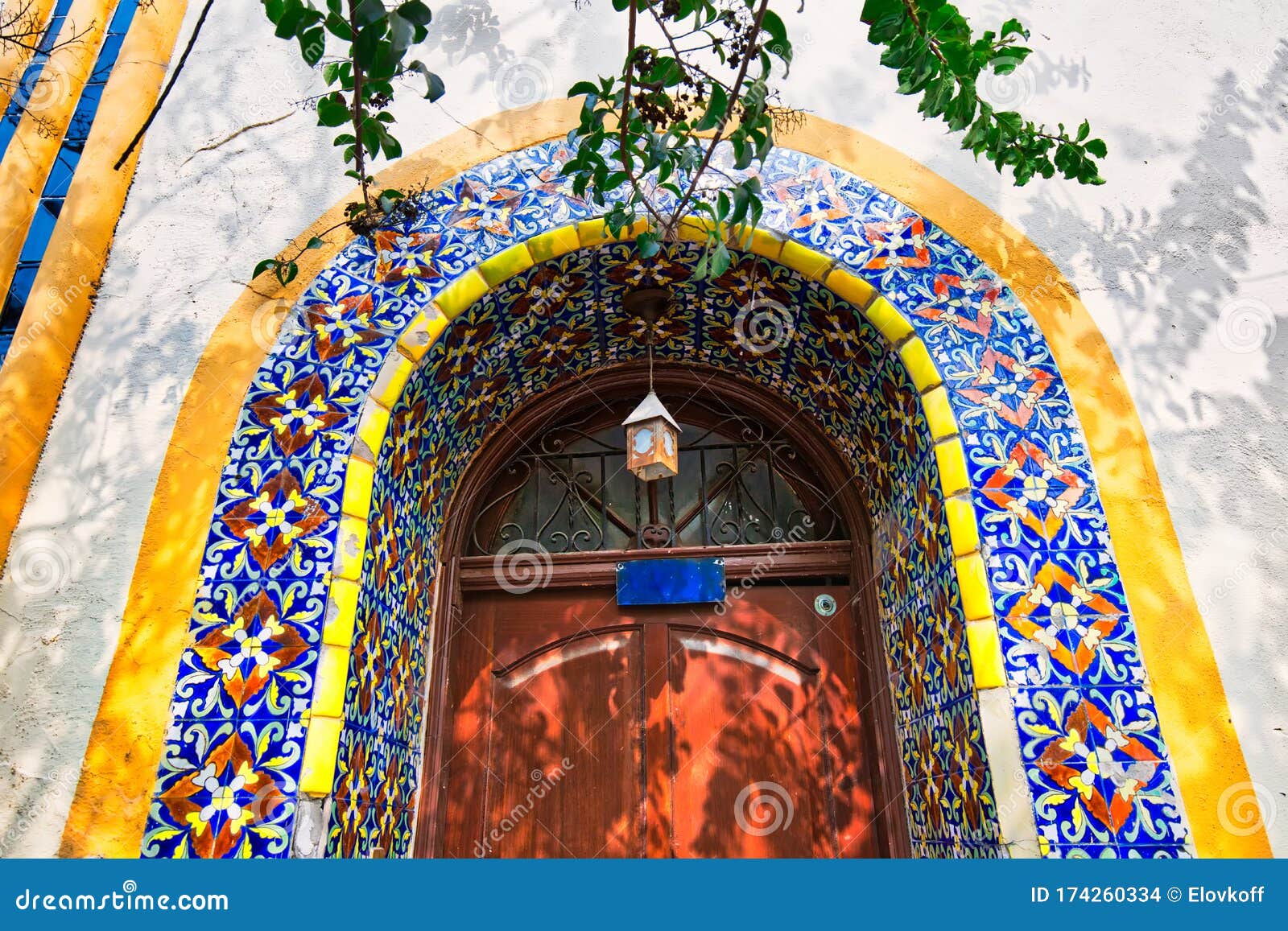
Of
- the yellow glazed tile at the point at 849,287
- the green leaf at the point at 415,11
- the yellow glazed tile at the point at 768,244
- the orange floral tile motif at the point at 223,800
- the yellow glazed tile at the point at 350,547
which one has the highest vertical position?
the yellow glazed tile at the point at 768,244

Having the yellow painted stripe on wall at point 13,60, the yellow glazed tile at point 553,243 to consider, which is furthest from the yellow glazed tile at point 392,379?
the yellow painted stripe on wall at point 13,60

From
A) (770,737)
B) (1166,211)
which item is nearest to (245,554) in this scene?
(770,737)

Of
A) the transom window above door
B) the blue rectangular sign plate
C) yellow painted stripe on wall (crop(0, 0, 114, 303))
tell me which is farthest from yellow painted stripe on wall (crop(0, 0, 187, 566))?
the blue rectangular sign plate

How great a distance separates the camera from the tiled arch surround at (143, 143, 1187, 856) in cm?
239

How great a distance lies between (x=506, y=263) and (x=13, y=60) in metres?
2.35

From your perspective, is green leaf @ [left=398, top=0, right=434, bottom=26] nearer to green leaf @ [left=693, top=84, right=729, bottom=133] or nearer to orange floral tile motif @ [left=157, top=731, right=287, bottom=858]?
green leaf @ [left=693, top=84, right=729, bottom=133]

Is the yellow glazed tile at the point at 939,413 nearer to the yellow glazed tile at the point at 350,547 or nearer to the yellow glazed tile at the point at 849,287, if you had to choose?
the yellow glazed tile at the point at 849,287

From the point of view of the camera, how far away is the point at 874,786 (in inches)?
126

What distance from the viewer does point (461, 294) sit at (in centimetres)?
304

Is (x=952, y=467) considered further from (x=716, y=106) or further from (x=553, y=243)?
(x=553, y=243)

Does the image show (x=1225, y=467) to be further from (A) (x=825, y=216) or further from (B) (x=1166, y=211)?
(A) (x=825, y=216)

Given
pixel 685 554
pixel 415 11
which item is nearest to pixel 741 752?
pixel 685 554

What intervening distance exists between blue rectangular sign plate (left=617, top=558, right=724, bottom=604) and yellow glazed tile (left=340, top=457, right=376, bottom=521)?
115 centimetres

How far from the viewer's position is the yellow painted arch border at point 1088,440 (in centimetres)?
242
